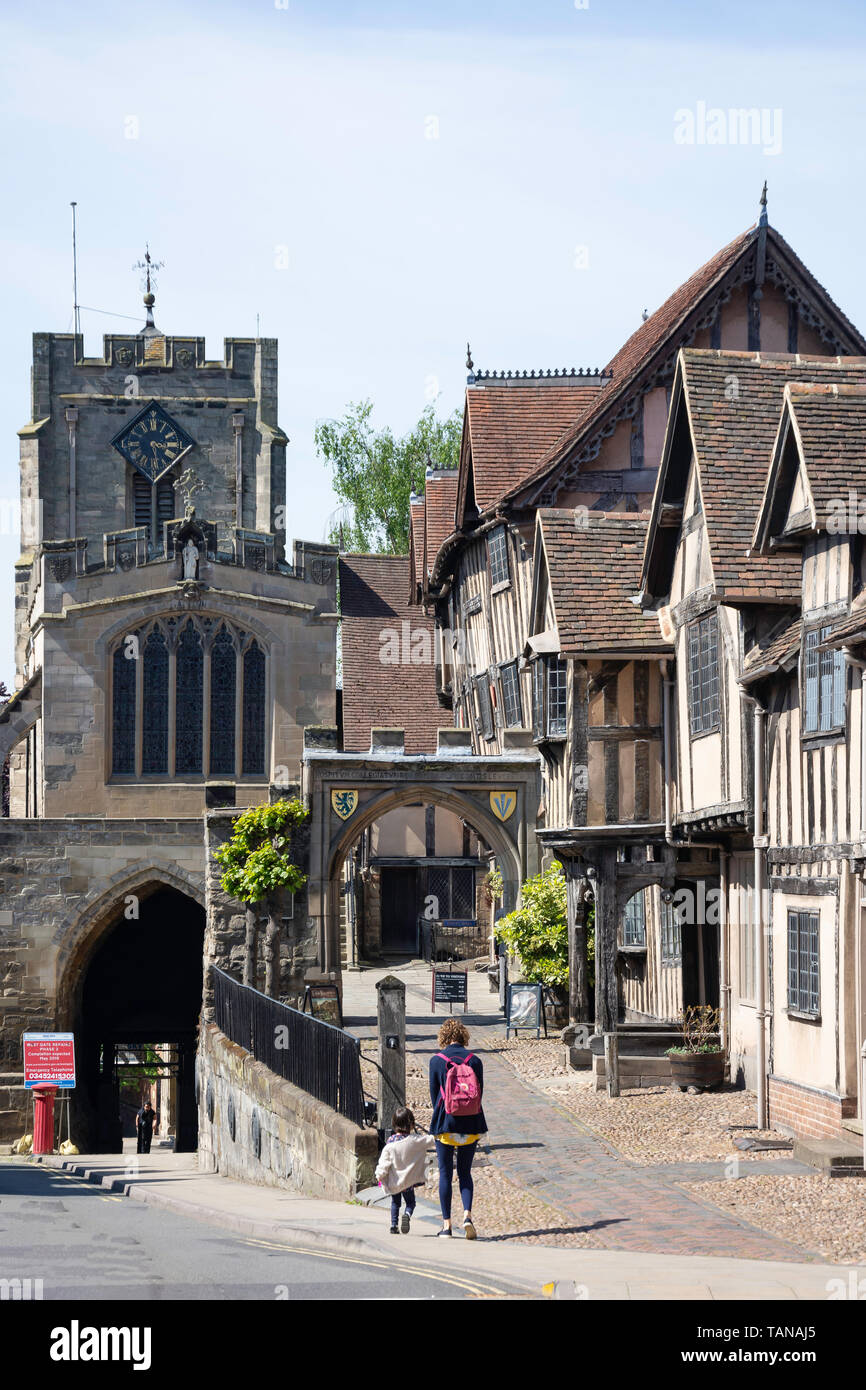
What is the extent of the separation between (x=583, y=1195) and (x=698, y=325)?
17.6 meters

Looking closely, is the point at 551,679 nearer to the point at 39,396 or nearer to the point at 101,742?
the point at 101,742

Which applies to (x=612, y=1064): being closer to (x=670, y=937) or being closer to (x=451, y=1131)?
(x=670, y=937)

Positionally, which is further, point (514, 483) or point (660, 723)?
point (514, 483)

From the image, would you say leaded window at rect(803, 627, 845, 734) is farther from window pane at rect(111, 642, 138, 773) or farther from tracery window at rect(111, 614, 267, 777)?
window pane at rect(111, 642, 138, 773)

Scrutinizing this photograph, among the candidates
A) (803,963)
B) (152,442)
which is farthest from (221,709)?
(803,963)

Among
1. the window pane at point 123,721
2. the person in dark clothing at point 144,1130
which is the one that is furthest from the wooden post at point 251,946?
the person in dark clothing at point 144,1130

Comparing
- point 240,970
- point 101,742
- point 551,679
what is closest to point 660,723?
point 551,679

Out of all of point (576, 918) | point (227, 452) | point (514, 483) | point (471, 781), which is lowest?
point (576, 918)

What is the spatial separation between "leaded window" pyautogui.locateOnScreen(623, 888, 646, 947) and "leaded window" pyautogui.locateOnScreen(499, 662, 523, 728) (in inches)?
316

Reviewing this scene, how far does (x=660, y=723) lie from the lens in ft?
69.5

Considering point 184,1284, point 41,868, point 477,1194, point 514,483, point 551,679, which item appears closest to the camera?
point 184,1284

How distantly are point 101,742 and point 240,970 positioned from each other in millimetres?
11351
